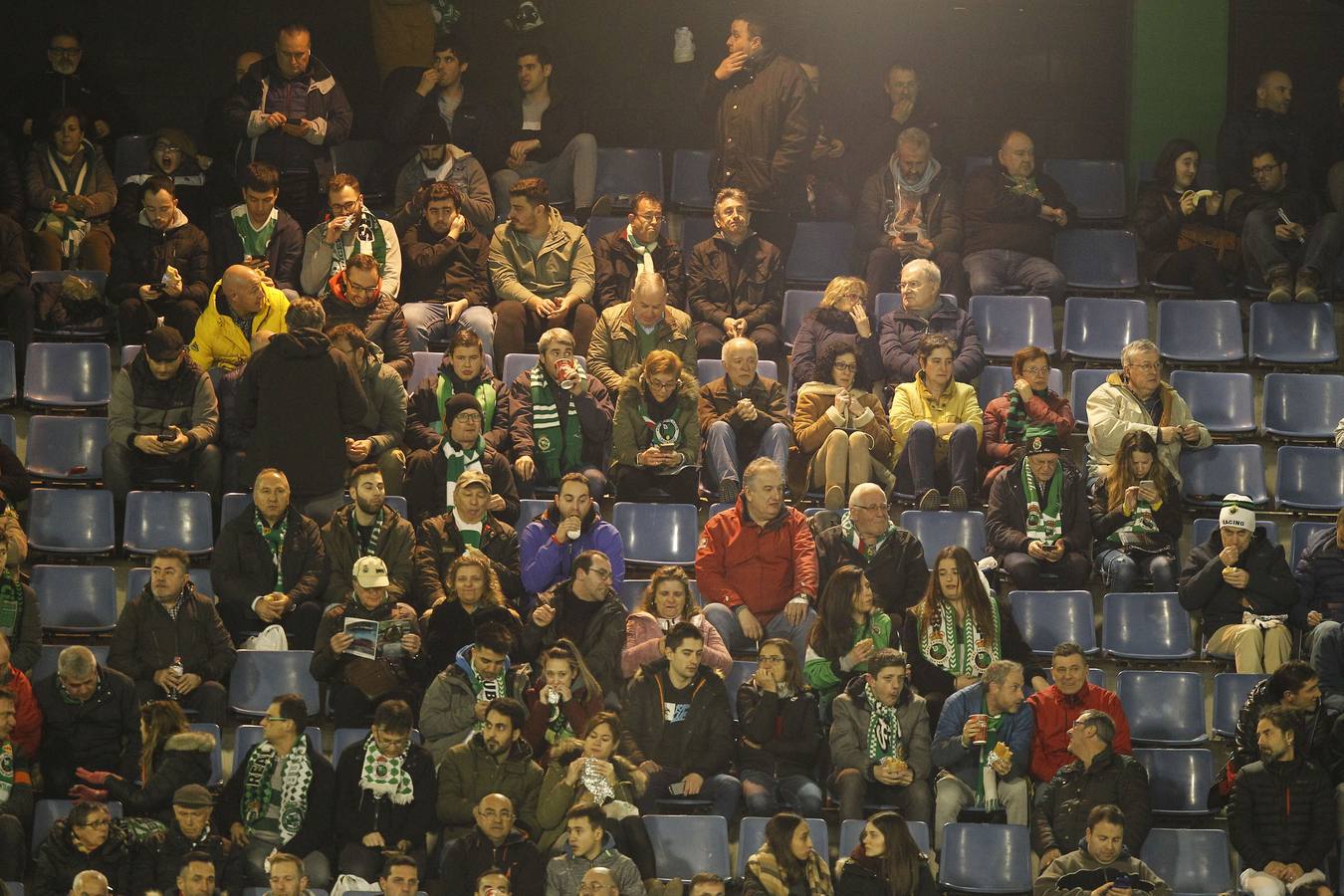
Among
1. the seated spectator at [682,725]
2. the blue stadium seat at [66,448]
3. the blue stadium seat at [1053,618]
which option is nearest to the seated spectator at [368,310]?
the blue stadium seat at [66,448]

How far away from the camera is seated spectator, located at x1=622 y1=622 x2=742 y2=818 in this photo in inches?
346

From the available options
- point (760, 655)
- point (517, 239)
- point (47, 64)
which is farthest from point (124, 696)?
point (47, 64)

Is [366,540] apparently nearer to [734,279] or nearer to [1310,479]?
[734,279]

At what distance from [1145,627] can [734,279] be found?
2.81 meters

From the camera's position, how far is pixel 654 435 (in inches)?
398

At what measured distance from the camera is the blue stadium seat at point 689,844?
8.51m

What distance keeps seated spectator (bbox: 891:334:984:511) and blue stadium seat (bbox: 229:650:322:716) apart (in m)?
2.89

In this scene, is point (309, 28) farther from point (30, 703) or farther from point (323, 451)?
point (30, 703)

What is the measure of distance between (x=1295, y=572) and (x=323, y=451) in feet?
14.1

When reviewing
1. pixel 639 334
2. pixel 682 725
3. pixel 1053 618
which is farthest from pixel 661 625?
pixel 639 334

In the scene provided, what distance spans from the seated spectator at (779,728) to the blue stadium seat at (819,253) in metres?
3.50

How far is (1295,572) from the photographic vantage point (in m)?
9.84

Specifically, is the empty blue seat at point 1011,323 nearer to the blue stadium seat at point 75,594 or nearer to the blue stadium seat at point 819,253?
the blue stadium seat at point 819,253

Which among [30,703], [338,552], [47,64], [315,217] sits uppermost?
[47,64]
